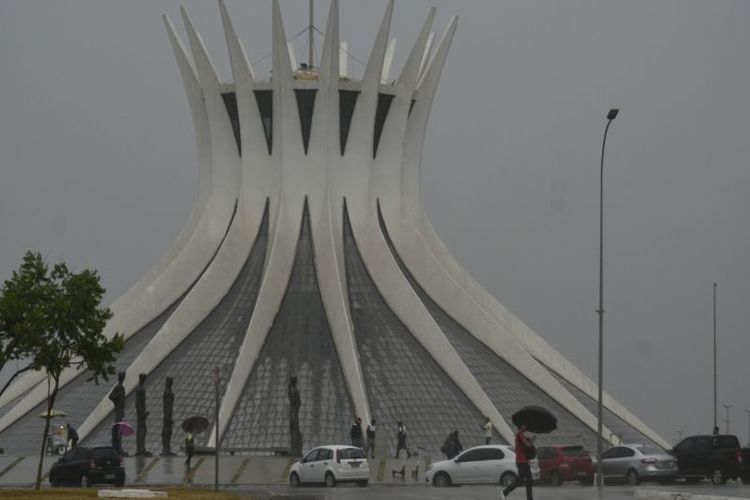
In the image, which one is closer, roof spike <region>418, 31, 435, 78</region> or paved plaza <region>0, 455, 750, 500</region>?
paved plaza <region>0, 455, 750, 500</region>

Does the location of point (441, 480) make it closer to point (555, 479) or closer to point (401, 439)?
point (555, 479)

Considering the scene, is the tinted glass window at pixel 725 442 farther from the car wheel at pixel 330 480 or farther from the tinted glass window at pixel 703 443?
the car wheel at pixel 330 480

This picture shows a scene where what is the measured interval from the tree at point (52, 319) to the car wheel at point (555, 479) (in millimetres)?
12293

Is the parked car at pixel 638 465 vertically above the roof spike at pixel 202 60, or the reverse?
the roof spike at pixel 202 60

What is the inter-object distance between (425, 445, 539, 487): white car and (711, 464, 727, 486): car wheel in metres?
4.85

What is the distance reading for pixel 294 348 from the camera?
64.2 m

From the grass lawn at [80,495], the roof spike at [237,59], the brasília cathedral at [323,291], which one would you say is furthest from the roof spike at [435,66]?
the grass lawn at [80,495]

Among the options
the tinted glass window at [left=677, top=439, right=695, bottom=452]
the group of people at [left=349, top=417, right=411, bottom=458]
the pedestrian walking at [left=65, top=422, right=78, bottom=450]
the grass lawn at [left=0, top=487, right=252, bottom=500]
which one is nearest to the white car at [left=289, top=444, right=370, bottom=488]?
the grass lawn at [left=0, top=487, right=252, bottom=500]

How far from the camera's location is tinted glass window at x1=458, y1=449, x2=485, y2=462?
4472 centimetres

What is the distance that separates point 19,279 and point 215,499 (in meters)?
10.6

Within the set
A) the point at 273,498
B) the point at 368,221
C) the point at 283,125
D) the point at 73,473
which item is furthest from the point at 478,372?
the point at 273,498

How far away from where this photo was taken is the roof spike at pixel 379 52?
66.4 m

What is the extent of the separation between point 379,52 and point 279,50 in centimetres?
393

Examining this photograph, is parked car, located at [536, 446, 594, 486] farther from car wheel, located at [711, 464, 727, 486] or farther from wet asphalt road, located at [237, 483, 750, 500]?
wet asphalt road, located at [237, 483, 750, 500]
